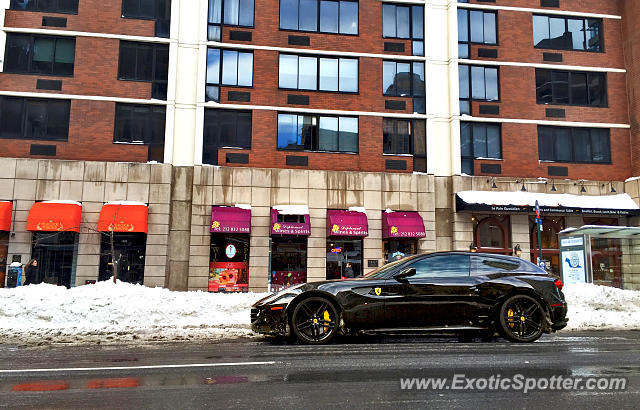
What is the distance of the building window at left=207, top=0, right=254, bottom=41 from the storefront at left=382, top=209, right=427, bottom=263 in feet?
36.9

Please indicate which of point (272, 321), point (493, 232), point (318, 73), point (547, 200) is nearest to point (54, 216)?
point (318, 73)

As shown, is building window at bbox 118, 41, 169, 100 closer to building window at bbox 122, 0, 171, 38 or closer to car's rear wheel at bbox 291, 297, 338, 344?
building window at bbox 122, 0, 171, 38

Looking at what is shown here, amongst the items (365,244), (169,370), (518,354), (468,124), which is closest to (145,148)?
(365,244)

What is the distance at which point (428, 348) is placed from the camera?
7516 mm

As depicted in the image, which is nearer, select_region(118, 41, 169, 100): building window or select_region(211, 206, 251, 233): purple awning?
select_region(211, 206, 251, 233): purple awning

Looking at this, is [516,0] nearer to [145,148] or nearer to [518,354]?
[145,148]

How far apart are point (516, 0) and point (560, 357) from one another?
22765 millimetres

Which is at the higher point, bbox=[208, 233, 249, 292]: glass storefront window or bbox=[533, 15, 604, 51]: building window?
bbox=[533, 15, 604, 51]: building window

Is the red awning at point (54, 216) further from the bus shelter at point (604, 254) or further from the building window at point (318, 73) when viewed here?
the bus shelter at point (604, 254)

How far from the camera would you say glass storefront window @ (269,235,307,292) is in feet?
71.0

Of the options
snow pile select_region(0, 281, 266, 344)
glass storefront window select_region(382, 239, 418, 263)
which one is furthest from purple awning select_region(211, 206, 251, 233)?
snow pile select_region(0, 281, 266, 344)

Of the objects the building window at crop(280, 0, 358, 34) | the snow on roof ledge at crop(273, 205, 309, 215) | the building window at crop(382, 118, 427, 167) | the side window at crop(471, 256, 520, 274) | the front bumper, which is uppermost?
the building window at crop(280, 0, 358, 34)

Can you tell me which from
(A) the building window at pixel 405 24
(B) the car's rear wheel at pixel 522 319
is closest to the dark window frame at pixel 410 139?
(A) the building window at pixel 405 24

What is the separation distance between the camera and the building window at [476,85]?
23.8 meters
